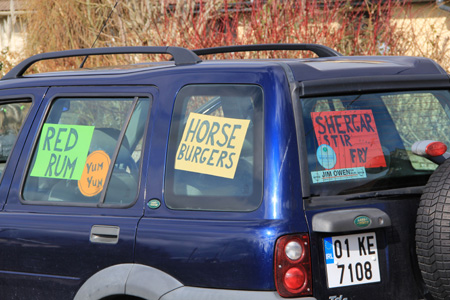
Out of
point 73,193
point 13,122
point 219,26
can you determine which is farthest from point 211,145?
point 219,26

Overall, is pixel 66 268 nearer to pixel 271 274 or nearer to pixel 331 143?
pixel 271 274

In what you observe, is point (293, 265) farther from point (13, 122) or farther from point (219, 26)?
point (219, 26)

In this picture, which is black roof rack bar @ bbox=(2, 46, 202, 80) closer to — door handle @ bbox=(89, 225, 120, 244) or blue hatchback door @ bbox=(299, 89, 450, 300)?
blue hatchback door @ bbox=(299, 89, 450, 300)

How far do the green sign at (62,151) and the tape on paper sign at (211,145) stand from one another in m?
0.63

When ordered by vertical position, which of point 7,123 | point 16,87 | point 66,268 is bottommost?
point 66,268

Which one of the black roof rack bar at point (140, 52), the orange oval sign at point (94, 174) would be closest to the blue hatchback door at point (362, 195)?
the black roof rack bar at point (140, 52)

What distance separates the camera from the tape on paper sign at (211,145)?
3078 mm

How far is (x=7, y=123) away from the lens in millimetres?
4191

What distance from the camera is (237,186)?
305 centimetres

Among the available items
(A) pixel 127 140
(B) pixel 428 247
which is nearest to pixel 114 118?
(A) pixel 127 140

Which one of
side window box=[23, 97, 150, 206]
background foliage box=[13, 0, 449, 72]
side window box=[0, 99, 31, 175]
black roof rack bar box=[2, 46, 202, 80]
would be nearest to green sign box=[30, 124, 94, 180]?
side window box=[23, 97, 150, 206]

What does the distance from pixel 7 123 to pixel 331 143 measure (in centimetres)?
206

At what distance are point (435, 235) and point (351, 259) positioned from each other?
35cm

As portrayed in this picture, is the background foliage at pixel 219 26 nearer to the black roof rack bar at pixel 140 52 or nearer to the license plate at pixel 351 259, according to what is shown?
the black roof rack bar at pixel 140 52
